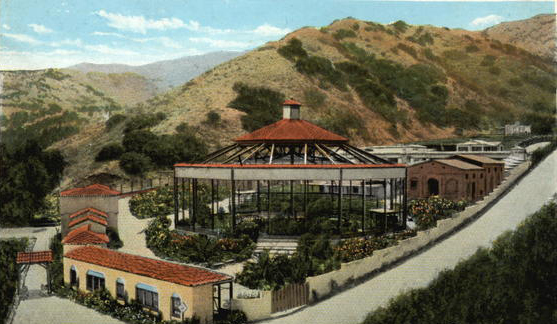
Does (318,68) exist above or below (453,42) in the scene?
below

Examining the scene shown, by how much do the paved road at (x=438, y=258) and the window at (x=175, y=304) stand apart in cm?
310

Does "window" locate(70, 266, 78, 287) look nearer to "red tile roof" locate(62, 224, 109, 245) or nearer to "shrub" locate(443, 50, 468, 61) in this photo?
"red tile roof" locate(62, 224, 109, 245)

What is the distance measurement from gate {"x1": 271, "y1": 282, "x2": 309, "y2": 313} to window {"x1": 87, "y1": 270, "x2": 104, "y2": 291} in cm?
682

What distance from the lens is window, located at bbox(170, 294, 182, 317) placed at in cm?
1794

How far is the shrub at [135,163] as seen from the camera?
153ft

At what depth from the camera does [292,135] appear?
28.9m

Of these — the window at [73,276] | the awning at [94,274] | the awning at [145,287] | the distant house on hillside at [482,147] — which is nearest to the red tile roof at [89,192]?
the window at [73,276]

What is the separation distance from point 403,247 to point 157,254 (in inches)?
448

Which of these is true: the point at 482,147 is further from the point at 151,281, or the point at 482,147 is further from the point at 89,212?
the point at 151,281

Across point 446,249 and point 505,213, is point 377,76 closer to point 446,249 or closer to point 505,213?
point 505,213

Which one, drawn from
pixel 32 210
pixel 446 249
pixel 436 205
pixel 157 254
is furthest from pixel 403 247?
pixel 32 210

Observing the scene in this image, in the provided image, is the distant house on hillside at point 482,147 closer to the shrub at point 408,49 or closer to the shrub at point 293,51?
the shrub at point 293,51

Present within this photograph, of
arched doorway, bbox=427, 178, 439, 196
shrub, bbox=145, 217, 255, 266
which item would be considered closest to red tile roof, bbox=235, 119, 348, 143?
shrub, bbox=145, 217, 255, 266

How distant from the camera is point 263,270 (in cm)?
2122
